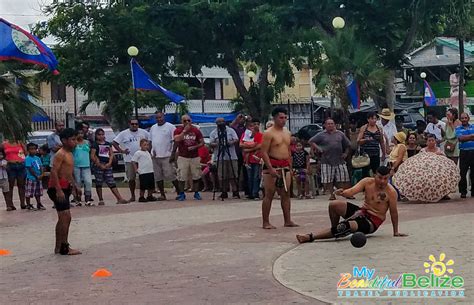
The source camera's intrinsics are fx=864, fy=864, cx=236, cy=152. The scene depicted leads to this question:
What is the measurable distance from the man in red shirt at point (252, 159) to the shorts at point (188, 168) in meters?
1.25

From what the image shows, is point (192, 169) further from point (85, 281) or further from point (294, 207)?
point (85, 281)

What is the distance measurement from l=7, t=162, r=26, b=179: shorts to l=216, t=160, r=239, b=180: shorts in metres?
4.20

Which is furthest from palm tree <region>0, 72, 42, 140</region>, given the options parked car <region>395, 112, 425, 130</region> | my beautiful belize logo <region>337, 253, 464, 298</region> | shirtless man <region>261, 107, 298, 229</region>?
parked car <region>395, 112, 425, 130</region>

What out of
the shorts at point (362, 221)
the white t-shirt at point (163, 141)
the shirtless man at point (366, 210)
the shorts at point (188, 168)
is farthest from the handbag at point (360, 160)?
the shorts at point (362, 221)

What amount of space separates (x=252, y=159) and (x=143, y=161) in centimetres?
248

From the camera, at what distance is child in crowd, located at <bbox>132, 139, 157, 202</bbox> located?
18781 millimetres

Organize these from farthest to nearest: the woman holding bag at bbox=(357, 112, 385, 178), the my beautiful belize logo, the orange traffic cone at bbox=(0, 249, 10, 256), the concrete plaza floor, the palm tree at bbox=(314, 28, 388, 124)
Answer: the palm tree at bbox=(314, 28, 388, 124) → the woman holding bag at bbox=(357, 112, 385, 178) → the orange traffic cone at bbox=(0, 249, 10, 256) → the concrete plaza floor → the my beautiful belize logo

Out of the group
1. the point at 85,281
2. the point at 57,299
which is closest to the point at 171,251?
the point at 85,281

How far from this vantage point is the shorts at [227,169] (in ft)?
61.8

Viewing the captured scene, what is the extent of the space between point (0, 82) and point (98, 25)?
18.7m

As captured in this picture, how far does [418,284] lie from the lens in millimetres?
8289

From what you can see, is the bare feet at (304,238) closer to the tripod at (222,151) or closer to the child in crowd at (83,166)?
the tripod at (222,151)

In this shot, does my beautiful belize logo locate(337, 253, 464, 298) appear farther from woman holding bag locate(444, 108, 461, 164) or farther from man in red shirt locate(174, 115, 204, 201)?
man in red shirt locate(174, 115, 204, 201)

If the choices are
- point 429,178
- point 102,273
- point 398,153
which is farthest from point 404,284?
point 398,153
